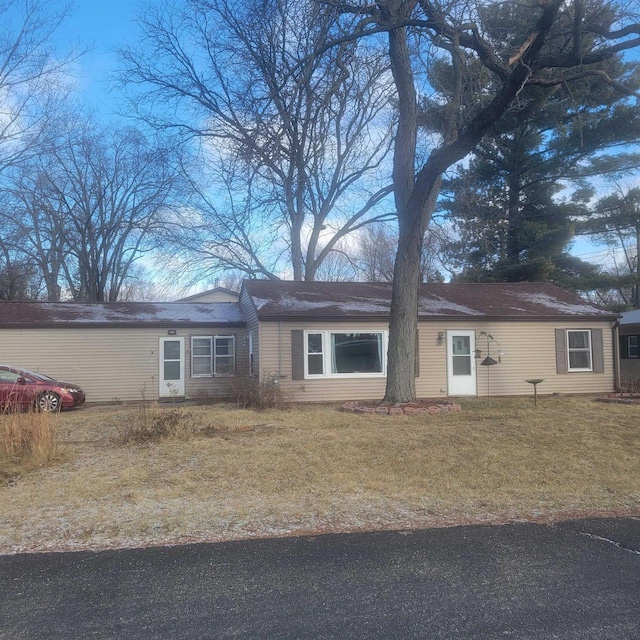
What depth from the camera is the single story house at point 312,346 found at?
1599cm

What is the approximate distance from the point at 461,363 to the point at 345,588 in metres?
13.8

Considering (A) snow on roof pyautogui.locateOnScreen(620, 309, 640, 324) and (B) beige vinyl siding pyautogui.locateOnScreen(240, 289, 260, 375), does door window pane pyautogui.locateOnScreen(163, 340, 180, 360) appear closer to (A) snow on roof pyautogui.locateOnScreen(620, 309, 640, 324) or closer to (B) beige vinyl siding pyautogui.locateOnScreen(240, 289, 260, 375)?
(B) beige vinyl siding pyautogui.locateOnScreen(240, 289, 260, 375)

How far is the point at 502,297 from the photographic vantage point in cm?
1916

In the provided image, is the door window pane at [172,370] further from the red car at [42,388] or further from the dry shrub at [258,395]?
the dry shrub at [258,395]

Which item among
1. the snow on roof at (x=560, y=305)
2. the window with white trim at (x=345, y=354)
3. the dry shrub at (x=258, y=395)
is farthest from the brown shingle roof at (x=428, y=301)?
the dry shrub at (x=258, y=395)

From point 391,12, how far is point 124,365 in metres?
12.1

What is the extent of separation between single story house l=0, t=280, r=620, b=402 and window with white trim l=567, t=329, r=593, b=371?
31 mm

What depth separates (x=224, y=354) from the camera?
18.2m

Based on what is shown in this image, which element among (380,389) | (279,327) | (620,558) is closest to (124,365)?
(279,327)

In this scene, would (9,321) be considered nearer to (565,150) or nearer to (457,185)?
(457,185)

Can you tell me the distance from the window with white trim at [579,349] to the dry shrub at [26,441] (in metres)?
15.1

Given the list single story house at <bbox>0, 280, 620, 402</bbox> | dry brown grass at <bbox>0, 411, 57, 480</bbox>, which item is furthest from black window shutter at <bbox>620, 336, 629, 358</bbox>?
dry brown grass at <bbox>0, 411, 57, 480</bbox>

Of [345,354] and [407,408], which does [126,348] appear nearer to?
[345,354]

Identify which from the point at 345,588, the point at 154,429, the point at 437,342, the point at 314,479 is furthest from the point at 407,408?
the point at 345,588
